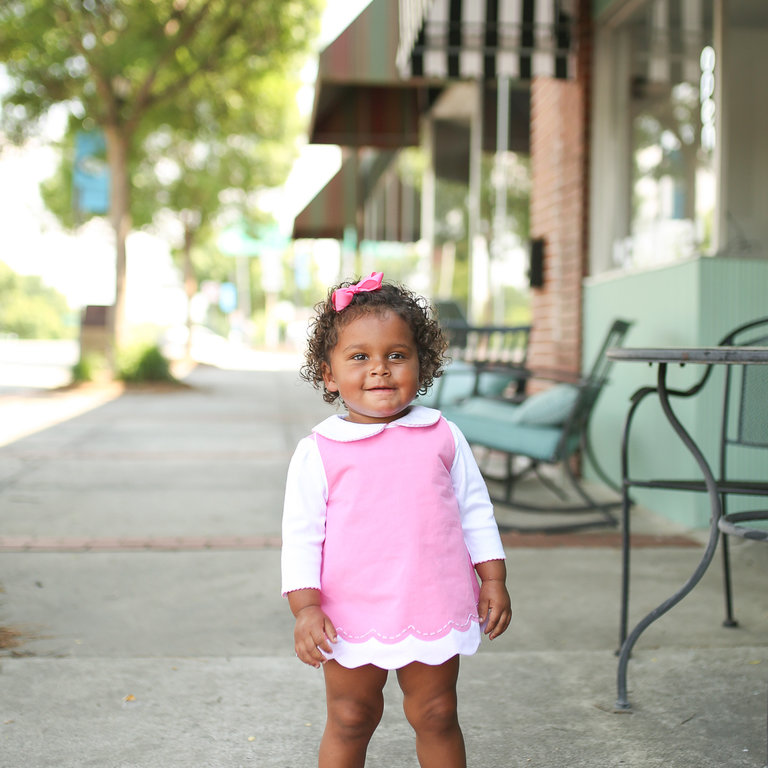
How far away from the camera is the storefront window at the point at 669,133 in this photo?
4.94m

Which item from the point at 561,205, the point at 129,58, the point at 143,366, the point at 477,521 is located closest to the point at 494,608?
the point at 477,521

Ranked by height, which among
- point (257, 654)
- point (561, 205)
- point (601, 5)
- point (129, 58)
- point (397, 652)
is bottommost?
point (257, 654)

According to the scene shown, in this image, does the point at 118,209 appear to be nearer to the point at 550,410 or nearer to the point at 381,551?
the point at 550,410

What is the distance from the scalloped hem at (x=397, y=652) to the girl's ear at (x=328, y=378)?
52cm

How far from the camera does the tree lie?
43.2 feet

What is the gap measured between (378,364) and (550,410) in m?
3.13

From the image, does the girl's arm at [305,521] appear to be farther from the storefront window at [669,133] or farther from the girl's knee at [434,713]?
the storefront window at [669,133]

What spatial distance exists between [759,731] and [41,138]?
15880 mm

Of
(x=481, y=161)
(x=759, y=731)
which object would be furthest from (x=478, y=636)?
→ (x=481, y=161)

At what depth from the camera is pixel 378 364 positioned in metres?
1.82

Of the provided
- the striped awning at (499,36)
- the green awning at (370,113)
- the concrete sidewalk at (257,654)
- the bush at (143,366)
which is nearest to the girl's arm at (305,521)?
the concrete sidewalk at (257,654)

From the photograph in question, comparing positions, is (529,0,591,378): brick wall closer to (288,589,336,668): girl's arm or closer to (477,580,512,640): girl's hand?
(477,580,512,640): girl's hand

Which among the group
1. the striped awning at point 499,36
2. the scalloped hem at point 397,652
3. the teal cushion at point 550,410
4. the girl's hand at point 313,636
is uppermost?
the striped awning at point 499,36

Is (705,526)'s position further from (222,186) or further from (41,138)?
(222,186)
